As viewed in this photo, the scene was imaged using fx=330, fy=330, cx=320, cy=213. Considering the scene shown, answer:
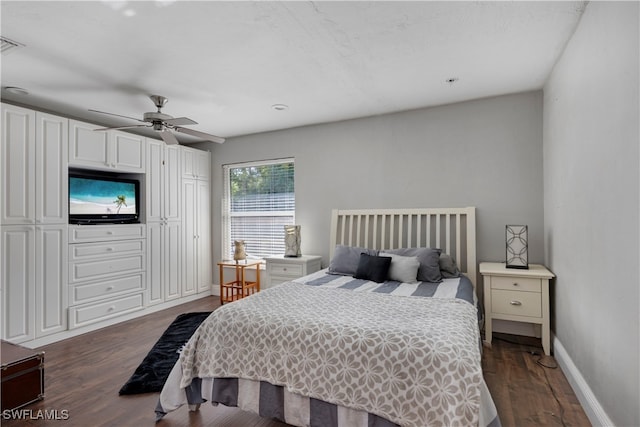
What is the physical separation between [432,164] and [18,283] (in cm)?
422

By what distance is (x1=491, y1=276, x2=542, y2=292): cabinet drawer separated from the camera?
2.82 metres

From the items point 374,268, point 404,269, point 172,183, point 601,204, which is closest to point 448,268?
point 404,269

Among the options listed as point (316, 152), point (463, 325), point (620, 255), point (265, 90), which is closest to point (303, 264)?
point (316, 152)

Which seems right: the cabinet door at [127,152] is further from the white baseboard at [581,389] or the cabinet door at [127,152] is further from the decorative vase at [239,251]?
the white baseboard at [581,389]

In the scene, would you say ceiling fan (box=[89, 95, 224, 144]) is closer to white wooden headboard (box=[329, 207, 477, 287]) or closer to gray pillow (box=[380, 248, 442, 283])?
white wooden headboard (box=[329, 207, 477, 287])

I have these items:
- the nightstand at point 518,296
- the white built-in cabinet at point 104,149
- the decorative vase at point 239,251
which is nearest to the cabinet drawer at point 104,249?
the white built-in cabinet at point 104,149

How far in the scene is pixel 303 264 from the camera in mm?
3887

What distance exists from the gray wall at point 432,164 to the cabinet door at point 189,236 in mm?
1251

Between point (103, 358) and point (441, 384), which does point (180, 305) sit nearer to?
point (103, 358)

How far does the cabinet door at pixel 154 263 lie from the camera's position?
13.8ft

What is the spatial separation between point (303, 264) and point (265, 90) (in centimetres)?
195

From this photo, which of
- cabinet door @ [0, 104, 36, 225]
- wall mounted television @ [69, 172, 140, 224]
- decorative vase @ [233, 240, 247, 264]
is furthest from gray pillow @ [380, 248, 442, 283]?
cabinet door @ [0, 104, 36, 225]

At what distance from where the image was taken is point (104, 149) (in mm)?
3721

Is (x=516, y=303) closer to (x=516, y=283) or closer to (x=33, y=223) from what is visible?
(x=516, y=283)
